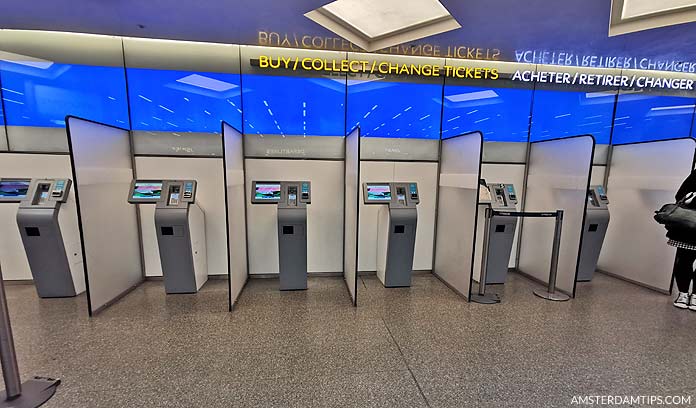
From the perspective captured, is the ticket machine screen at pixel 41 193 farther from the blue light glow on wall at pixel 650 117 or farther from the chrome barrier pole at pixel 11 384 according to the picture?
the blue light glow on wall at pixel 650 117

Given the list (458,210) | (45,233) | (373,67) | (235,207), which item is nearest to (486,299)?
(458,210)

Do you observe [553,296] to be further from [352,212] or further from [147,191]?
[147,191]

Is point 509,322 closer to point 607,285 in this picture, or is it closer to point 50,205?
point 607,285

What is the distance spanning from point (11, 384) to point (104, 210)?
5.91 feet

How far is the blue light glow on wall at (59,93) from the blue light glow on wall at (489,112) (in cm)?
443

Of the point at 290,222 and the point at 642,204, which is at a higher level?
the point at 642,204

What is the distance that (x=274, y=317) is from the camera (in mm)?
3062

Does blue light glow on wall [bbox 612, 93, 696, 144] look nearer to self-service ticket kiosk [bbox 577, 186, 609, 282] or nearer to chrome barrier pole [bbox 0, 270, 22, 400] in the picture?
self-service ticket kiosk [bbox 577, 186, 609, 282]

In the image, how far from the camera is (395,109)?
420cm

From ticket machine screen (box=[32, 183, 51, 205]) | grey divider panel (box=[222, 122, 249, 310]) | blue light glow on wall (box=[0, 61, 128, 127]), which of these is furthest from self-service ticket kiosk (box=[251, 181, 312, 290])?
ticket machine screen (box=[32, 183, 51, 205])

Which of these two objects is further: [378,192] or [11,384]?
[378,192]

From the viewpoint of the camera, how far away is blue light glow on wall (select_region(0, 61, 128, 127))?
140 inches

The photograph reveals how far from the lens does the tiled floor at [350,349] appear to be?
2.03 metres

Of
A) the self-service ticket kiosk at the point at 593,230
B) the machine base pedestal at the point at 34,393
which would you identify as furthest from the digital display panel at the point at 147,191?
the self-service ticket kiosk at the point at 593,230
